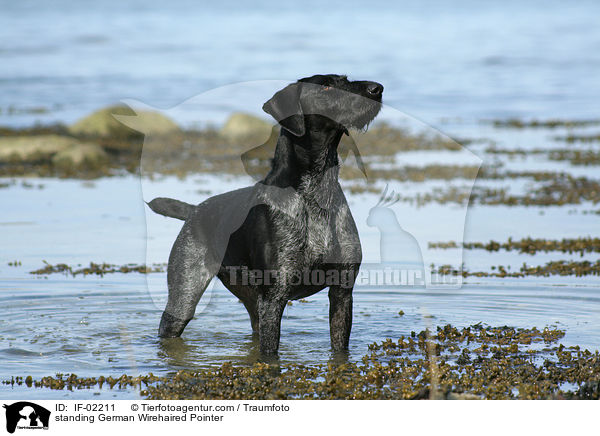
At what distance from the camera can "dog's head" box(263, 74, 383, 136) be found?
601 centimetres

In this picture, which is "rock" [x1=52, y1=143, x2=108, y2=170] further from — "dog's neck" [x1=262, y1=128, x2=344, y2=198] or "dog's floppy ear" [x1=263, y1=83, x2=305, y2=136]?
"dog's floppy ear" [x1=263, y1=83, x2=305, y2=136]

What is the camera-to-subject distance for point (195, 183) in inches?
621

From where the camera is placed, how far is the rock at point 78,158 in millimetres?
18812

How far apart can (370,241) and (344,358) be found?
1.02 meters

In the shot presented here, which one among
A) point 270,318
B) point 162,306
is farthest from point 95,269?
point 270,318

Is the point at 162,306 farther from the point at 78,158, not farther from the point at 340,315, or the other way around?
the point at 78,158

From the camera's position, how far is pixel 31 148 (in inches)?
778

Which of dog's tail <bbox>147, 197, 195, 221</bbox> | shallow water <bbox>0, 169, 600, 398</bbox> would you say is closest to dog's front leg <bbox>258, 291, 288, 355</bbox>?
shallow water <bbox>0, 169, 600, 398</bbox>

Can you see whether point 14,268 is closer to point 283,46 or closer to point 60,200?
point 60,200

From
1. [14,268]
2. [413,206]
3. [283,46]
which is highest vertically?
[283,46]

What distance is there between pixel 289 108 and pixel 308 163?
1.39ft

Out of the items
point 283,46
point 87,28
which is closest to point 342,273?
point 283,46
